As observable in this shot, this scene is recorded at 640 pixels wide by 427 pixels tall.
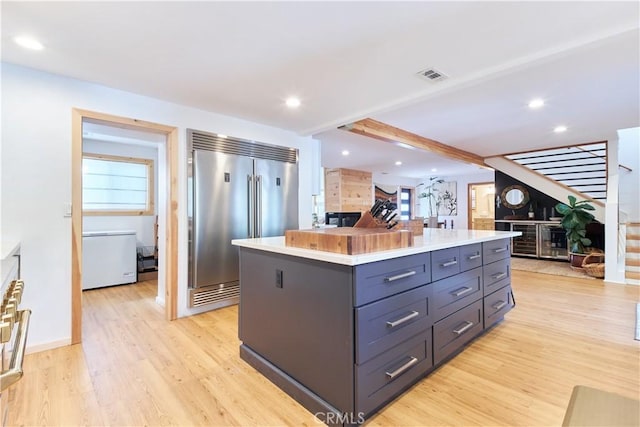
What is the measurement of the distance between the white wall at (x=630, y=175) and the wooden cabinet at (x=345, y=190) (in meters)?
5.13

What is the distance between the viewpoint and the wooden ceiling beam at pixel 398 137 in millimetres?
3771

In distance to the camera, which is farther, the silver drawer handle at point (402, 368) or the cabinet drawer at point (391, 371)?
the silver drawer handle at point (402, 368)

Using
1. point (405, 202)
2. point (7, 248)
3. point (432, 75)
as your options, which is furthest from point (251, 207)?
point (405, 202)

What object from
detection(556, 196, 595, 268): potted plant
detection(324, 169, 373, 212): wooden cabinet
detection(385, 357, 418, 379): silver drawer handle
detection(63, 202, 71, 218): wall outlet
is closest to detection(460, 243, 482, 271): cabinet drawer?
detection(385, 357, 418, 379): silver drawer handle

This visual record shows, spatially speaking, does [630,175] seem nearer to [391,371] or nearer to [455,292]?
[455,292]

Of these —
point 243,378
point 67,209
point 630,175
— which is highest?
point 630,175

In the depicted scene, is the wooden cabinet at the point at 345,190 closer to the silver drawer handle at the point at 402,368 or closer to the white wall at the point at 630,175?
the white wall at the point at 630,175

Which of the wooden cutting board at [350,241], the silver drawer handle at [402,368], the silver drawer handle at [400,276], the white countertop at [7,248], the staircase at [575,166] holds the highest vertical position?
the staircase at [575,166]

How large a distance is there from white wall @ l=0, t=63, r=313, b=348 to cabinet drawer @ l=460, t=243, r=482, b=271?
315 cm

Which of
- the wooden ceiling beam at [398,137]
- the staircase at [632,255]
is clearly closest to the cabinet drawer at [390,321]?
the wooden ceiling beam at [398,137]

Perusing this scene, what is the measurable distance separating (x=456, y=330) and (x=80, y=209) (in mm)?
3143

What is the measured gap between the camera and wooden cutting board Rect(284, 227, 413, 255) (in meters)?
1.53

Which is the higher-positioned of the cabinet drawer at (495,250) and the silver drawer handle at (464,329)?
the cabinet drawer at (495,250)

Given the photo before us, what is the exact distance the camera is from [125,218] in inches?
198
